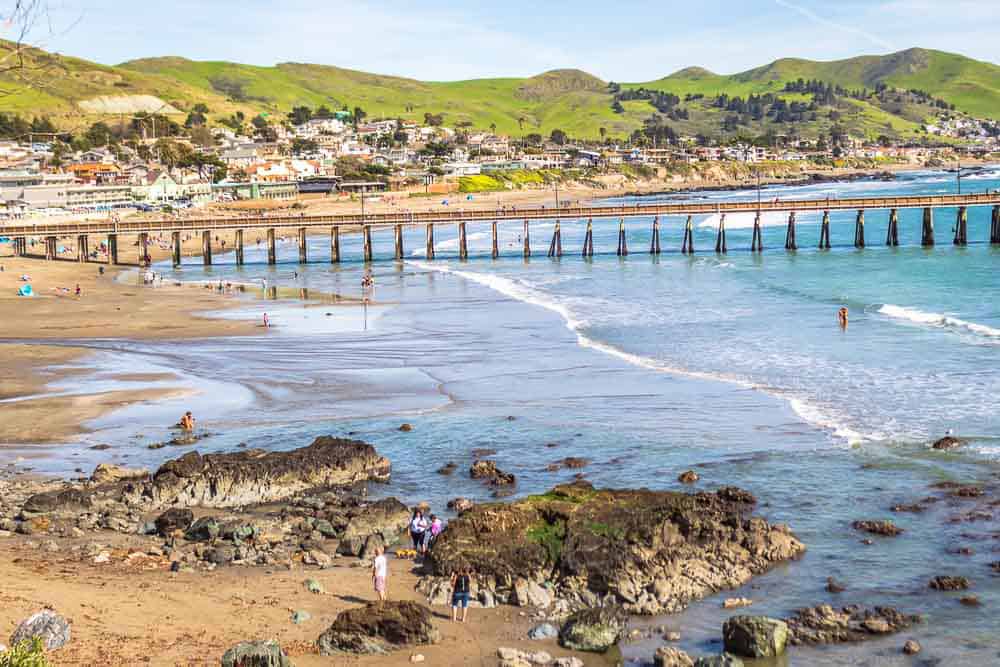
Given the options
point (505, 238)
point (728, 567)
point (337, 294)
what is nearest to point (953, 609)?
point (728, 567)

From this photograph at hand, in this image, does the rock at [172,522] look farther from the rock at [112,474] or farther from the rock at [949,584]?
the rock at [949,584]

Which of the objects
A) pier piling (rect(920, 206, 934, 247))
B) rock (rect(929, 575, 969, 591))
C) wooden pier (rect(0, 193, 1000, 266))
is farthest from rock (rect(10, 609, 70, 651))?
pier piling (rect(920, 206, 934, 247))

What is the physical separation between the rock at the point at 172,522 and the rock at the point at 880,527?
40.2 ft

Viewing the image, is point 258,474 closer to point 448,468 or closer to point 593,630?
point 448,468

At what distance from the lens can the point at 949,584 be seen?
17625 mm

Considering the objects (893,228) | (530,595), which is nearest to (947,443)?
(530,595)

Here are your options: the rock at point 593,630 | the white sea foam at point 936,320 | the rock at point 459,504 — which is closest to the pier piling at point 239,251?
the white sea foam at point 936,320

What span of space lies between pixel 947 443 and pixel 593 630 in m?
13.3

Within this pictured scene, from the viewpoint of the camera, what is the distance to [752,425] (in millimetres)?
28641

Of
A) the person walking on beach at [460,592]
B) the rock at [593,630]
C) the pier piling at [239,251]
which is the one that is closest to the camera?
the rock at [593,630]

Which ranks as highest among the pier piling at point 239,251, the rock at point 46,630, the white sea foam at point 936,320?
the pier piling at point 239,251

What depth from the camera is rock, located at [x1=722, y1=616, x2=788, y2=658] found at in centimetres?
1523

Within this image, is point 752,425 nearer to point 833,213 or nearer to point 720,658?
point 720,658

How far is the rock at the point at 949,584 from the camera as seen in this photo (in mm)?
17578
